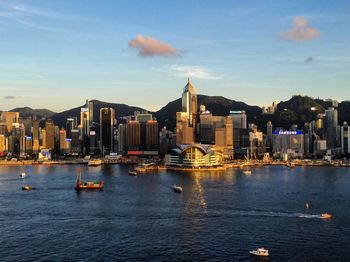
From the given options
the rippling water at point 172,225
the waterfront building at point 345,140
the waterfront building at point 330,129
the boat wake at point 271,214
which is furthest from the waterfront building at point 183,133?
the boat wake at point 271,214

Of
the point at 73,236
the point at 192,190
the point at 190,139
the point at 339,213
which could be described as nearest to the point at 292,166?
the point at 190,139

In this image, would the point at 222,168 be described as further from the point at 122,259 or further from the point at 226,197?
the point at 122,259

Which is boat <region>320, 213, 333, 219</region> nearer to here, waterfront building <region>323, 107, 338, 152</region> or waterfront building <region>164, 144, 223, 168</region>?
waterfront building <region>164, 144, 223, 168</region>

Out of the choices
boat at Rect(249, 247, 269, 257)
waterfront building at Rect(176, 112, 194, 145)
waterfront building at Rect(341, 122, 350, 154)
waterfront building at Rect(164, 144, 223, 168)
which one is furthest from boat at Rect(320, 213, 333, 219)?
waterfront building at Rect(341, 122, 350, 154)

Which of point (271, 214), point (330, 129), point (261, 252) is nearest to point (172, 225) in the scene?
point (271, 214)

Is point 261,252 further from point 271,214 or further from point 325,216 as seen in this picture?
point 325,216
